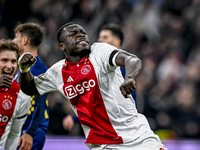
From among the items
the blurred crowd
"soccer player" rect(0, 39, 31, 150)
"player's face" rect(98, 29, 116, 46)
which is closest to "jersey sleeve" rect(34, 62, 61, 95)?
"soccer player" rect(0, 39, 31, 150)

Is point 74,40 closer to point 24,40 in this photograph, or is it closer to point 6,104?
point 6,104

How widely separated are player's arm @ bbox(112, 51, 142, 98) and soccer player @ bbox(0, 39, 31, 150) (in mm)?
1385

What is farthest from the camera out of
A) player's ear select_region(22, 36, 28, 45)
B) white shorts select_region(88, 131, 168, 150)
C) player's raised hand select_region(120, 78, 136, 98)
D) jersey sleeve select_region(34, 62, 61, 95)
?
player's ear select_region(22, 36, 28, 45)

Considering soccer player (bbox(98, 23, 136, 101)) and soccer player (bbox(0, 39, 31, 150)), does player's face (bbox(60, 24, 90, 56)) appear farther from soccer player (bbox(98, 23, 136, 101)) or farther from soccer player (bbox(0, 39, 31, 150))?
soccer player (bbox(98, 23, 136, 101))

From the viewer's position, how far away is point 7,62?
3.83 m

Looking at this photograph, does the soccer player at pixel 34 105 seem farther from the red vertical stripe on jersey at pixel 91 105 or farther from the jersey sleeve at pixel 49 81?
the red vertical stripe on jersey at pixel 91 105

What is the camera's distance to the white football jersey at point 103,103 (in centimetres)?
290

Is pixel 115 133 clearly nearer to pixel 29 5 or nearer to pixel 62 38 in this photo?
pixel 62 38

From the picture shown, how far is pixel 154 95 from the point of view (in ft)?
26.4

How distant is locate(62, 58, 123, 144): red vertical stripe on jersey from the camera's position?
291 cm

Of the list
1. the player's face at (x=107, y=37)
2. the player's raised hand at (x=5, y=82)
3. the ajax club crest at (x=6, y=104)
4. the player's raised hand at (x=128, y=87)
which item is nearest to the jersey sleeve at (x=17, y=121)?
the ajax club crest at (x=6, y=104)

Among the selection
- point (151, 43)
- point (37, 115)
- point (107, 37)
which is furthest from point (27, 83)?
point (151, 43)

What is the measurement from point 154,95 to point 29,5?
5870 mm

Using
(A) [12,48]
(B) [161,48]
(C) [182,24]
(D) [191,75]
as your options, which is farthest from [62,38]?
(C) [182,24]
